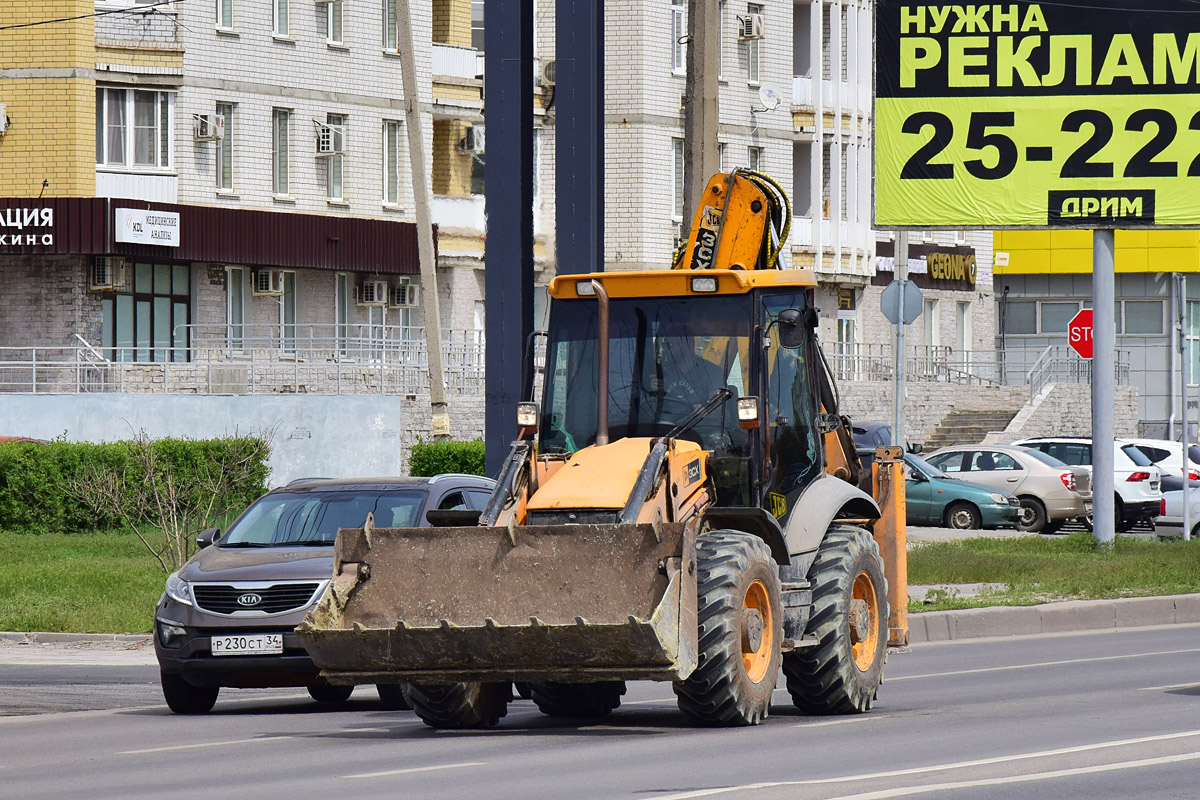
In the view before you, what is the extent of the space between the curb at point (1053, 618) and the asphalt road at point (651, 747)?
13.0 ft

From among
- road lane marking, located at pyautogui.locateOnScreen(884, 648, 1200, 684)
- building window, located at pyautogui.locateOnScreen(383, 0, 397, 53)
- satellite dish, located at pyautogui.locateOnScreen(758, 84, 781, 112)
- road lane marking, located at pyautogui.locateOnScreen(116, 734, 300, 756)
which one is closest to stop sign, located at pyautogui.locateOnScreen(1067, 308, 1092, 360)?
road lane marking, located at pyautogui.locateOnScreen(884, 648, 1200, 684)

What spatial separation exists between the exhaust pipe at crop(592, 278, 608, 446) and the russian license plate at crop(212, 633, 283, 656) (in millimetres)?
2956

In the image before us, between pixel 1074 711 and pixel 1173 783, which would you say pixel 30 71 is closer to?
pixel 1074 711

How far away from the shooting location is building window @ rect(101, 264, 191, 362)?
4484 cm

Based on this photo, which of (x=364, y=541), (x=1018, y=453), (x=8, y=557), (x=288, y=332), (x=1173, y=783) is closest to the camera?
(x=1173, y=783)

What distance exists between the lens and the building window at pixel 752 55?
55.3 meters

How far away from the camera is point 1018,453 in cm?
3781

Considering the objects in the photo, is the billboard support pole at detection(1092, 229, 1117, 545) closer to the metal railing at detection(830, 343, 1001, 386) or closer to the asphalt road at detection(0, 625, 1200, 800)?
the asphalt road at detection(0, 625, 1200, 800)

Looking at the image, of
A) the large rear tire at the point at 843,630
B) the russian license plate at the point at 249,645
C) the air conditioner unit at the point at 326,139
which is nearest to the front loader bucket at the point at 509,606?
the large rear tire at the point at 843,630

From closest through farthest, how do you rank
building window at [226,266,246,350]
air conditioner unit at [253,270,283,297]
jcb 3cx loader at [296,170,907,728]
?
jcb 3cx loader at [296,170,907,728]
building window at [226,266,246,350]
air conditioner unit at [253,270,283,297]

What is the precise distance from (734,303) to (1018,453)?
84.2 ft

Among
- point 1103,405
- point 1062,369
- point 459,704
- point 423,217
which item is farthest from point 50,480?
point 1062,369

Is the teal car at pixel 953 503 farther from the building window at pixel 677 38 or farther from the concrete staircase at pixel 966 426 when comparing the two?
the building window at pixel 677 38

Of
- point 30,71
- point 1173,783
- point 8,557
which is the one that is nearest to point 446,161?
point 30,71
